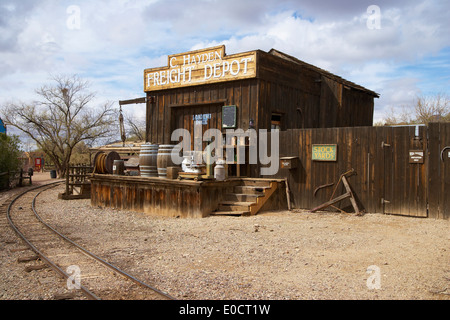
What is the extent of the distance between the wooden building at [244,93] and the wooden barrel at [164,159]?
2.39 meters

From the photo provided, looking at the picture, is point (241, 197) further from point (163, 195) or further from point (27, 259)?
point (27, 259)

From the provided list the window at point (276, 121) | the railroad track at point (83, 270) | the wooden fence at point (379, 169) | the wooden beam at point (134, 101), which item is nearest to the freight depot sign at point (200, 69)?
the wooden beam at point (134, 101)

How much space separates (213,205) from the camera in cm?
1049

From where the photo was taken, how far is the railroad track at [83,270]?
4.77 meters

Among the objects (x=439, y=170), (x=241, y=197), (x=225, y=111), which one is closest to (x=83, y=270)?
(x=241, y=197)

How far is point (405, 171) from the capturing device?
8938 mm

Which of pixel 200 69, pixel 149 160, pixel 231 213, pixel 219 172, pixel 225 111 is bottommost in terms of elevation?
pixel 231 213

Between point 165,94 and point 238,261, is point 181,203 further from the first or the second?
point 165,94

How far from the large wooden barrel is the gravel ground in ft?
7.94

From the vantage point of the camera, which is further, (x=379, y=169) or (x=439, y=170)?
(x=379, y=169)

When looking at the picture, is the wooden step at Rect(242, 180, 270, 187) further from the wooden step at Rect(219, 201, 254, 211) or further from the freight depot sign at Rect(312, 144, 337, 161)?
the freight depot sign at Rect(312, 144, 337, 161)

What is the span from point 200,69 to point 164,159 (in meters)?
4.12
